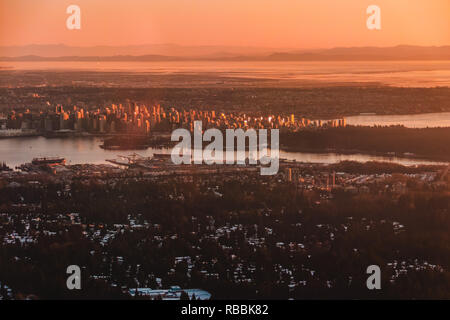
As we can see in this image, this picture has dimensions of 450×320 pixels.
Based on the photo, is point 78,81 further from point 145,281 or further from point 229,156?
point 145,281

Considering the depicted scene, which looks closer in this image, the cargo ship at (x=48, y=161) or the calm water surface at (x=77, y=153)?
the cargo ship at (x=48, y=161)

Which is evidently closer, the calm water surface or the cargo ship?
the cargo ship

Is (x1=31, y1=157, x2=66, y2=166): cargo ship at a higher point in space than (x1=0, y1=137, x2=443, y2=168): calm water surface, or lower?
higher

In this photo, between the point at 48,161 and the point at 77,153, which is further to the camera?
the point at 77,153

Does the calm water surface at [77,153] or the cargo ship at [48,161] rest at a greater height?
the cargo ship at [48,161]

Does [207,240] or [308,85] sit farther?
[308,85]
